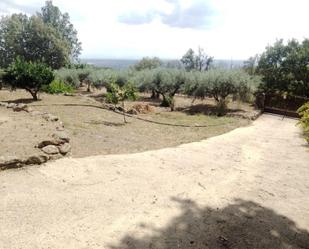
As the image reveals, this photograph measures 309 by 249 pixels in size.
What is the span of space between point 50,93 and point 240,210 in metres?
19.6

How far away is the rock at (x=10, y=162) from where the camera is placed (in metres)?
6.64

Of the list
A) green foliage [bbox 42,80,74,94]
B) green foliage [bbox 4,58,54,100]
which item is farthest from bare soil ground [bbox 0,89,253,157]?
green foliage [bbox 42,80,74,94]

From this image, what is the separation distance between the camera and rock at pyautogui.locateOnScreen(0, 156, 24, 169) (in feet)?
21.8

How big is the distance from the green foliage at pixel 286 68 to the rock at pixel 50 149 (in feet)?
54.1

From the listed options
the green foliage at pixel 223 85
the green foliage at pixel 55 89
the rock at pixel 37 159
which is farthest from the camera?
the green foliage at pixel 55 89

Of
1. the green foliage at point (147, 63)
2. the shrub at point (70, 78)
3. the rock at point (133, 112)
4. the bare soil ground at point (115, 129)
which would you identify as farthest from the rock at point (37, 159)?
the green foliage at point (147, 63)

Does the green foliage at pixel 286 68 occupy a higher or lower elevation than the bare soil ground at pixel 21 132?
higher

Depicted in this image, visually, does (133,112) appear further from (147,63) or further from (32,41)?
(32,41)

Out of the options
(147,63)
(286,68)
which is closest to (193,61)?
(147,63)

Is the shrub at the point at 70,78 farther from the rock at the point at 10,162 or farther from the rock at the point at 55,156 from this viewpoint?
the rock at the point at 10,162

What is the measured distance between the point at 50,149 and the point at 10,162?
42.1 inches

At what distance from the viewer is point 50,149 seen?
7605mm

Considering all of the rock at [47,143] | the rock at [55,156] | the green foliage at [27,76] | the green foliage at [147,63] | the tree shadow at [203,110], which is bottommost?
the tree shadow at [203,110]

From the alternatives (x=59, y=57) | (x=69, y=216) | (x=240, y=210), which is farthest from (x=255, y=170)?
(x=59, y=57)
